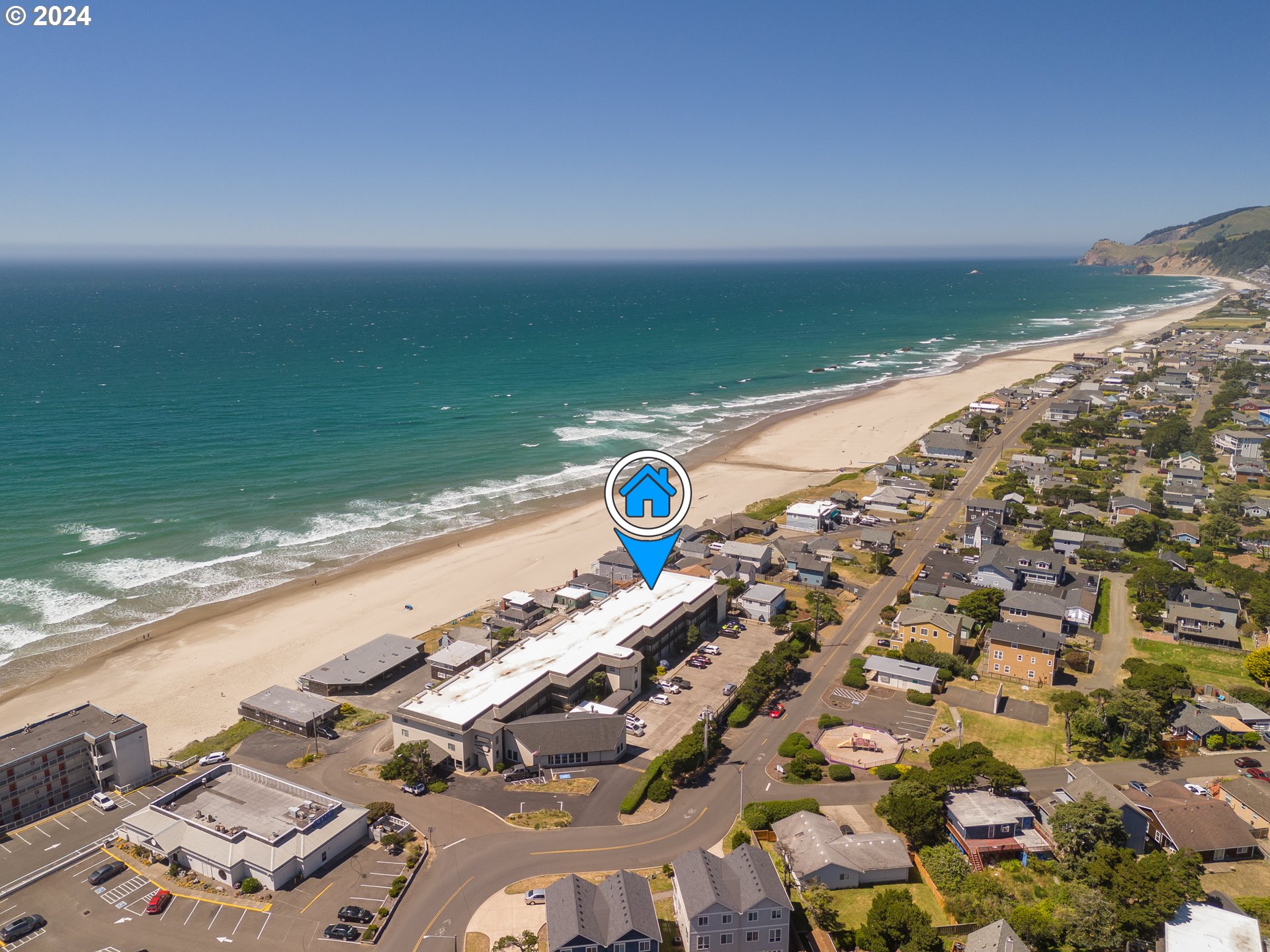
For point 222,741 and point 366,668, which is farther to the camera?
point 366,668

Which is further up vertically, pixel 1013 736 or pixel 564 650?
pixel 564 650

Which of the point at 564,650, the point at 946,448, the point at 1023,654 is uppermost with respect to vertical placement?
the point at 946,448

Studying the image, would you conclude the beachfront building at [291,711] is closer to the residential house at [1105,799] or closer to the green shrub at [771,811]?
the green shrub at [771,811]

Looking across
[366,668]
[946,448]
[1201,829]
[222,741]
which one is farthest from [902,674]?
[946,448]

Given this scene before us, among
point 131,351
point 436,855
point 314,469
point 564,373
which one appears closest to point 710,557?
point 436,855

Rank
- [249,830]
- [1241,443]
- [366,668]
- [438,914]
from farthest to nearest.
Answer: [1241,443] < [366,668] < [249,830] < [438,914]

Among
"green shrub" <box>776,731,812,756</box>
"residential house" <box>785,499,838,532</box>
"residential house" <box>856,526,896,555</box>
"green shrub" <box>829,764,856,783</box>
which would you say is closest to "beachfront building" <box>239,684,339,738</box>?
"green shrub" <box>776,731,812,756</box>

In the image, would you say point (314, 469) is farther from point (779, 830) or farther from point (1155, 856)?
point (1155, 856)

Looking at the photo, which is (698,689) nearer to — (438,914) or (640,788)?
(640,788)
